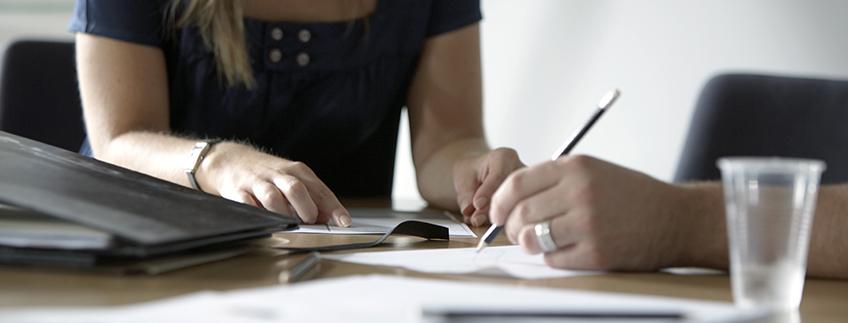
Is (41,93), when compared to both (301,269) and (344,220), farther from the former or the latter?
(301,269)

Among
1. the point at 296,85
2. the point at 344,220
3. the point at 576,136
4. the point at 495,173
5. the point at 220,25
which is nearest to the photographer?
the point at 576,136

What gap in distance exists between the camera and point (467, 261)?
3.08 ft

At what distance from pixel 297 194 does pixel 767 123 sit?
36.4 inches

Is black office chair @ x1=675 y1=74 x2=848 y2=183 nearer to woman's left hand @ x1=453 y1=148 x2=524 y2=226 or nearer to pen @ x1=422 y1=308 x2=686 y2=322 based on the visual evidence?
woman's left hand @ x1=453 y1=148 x2=524 y2=226

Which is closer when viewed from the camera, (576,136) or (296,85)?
(576,136)

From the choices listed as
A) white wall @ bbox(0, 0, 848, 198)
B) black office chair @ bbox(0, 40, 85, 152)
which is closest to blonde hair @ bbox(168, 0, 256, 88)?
black office chair @ bbox(0, 40, 85, 152)

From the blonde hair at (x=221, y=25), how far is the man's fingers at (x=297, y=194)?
474 millimetres

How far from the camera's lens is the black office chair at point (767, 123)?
1692 millimetres

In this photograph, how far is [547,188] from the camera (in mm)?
886

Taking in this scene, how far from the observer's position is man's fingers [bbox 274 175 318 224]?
1.11 m

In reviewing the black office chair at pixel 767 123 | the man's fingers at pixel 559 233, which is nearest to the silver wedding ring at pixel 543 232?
the man's fingers at pixel 559 233

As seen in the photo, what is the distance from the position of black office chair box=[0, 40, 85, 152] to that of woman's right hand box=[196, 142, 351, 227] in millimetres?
937

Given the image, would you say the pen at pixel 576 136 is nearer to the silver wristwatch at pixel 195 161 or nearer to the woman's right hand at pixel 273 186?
the woman's right hand at pixel 273 186

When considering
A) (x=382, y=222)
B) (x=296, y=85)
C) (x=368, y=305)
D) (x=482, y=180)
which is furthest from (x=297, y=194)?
(x=296, y=85)
